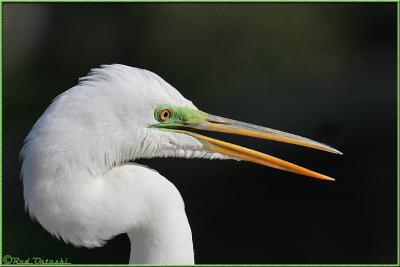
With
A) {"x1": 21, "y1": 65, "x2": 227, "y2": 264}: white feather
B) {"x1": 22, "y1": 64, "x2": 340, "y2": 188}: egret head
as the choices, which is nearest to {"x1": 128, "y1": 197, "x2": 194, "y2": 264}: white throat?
{"x1": 21, "y1": 65, "x2": 227, "y2": 264}: white feather

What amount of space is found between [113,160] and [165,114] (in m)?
0.20

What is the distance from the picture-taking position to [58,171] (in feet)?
4.34

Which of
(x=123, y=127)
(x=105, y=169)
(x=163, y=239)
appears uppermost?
(x=123, y=127)

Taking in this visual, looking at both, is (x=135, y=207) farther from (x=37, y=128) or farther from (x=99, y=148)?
(x=37, y=128)

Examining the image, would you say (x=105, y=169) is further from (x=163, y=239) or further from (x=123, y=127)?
(x=163, y=239)

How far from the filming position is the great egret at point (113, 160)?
1327 millimetres

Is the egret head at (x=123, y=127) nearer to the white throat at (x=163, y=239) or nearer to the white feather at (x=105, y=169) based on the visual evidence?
the white feather at (x=105, y=169)

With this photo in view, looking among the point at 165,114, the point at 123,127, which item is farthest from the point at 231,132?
the point at 123,127

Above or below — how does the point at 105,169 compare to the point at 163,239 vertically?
above

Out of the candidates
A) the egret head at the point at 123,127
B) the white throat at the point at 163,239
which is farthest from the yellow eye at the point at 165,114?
the white throat at the point at 163,239

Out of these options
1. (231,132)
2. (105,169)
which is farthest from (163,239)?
(231,132)

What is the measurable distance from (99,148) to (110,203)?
0.15m

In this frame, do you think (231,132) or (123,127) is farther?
(231,132)

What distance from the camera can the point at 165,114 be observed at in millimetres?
1485
